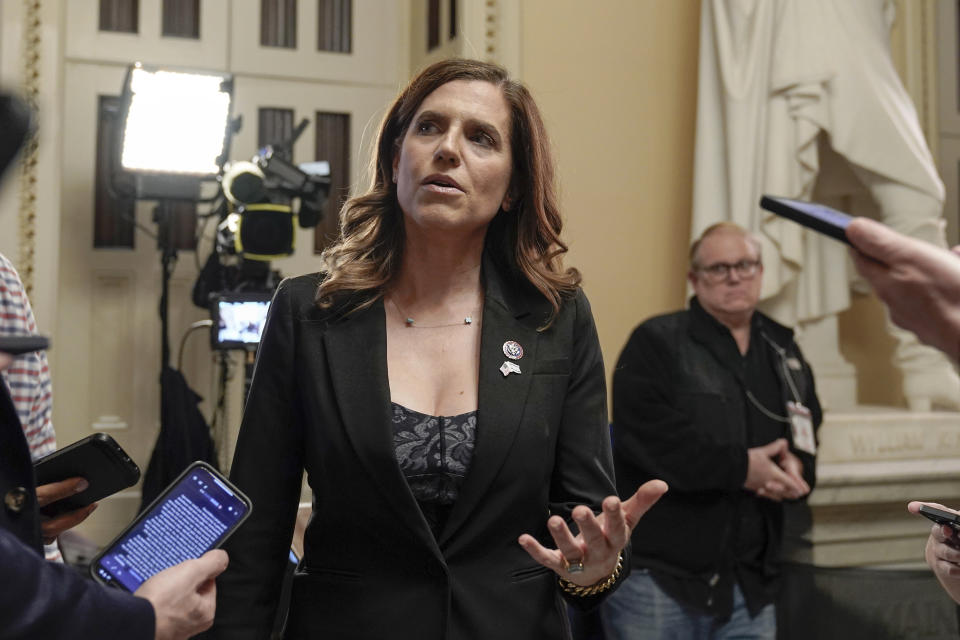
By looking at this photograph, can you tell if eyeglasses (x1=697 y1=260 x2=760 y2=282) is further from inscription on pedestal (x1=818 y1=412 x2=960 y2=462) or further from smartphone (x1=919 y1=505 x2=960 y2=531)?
smartphone (x1=919 y1=505 x2=960 y2=531)

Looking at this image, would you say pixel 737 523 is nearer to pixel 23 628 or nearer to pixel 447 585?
pixel 447 585

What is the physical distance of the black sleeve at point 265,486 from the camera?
1.57m

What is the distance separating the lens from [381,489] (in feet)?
5.10

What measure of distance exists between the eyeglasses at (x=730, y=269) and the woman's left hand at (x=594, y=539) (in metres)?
1.79

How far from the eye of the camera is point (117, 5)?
5070 millimetres

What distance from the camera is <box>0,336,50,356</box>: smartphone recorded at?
0.96 metres

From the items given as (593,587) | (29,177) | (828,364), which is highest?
(29,177)

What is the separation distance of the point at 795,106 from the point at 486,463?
3479 mm

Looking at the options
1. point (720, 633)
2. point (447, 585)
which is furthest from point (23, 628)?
point (720, 633)

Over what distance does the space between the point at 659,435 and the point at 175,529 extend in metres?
1.81

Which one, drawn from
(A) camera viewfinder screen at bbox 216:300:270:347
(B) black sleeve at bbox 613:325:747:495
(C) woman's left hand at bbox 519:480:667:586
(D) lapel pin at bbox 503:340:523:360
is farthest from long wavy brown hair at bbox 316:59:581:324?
(A) camera viewfinder screen at bbox 216:300:270:347

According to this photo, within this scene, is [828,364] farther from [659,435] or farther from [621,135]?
[659,435]

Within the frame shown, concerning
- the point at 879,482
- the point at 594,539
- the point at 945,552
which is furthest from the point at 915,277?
the point at 879,482

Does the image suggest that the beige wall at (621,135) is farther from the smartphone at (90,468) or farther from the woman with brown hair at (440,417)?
the smartphone at (90,468)
